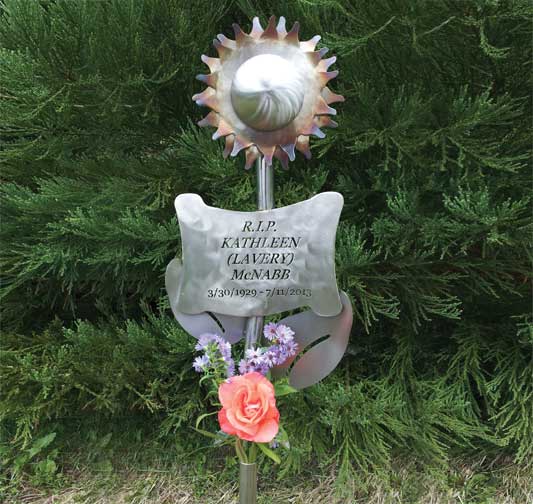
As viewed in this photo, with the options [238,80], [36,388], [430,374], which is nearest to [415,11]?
[238,80]

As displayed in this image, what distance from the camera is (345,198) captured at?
7.07 ft

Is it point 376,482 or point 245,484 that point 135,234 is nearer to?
point 245,484

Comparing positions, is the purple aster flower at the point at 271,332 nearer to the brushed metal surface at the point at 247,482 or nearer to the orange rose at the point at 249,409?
→ the orange rose at the point at 249,409

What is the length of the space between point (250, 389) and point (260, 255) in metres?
0.36

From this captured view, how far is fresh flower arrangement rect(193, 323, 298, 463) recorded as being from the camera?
1255 mm

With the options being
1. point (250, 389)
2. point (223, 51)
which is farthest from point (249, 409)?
point (223, 51)

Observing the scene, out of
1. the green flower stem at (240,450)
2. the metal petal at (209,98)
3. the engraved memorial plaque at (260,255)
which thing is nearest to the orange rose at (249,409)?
the green flower stem at (240,450)

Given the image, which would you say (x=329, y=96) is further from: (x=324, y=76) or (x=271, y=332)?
(x=271, y=332)

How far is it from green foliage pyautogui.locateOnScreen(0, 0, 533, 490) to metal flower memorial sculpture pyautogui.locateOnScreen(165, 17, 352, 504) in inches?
18.2

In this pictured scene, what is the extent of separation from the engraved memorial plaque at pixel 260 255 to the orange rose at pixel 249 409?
10.1 inches

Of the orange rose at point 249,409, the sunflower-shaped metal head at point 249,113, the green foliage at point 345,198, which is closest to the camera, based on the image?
the orange rose at point 249,409

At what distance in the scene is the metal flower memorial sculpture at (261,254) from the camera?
1313 millimetres

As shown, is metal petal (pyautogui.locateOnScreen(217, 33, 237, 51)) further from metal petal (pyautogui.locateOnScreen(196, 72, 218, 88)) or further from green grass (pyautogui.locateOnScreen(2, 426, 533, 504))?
green grass (pyautogui.locateOnScreen(2, 426, 533, 504))

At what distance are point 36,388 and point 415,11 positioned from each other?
200 cm
